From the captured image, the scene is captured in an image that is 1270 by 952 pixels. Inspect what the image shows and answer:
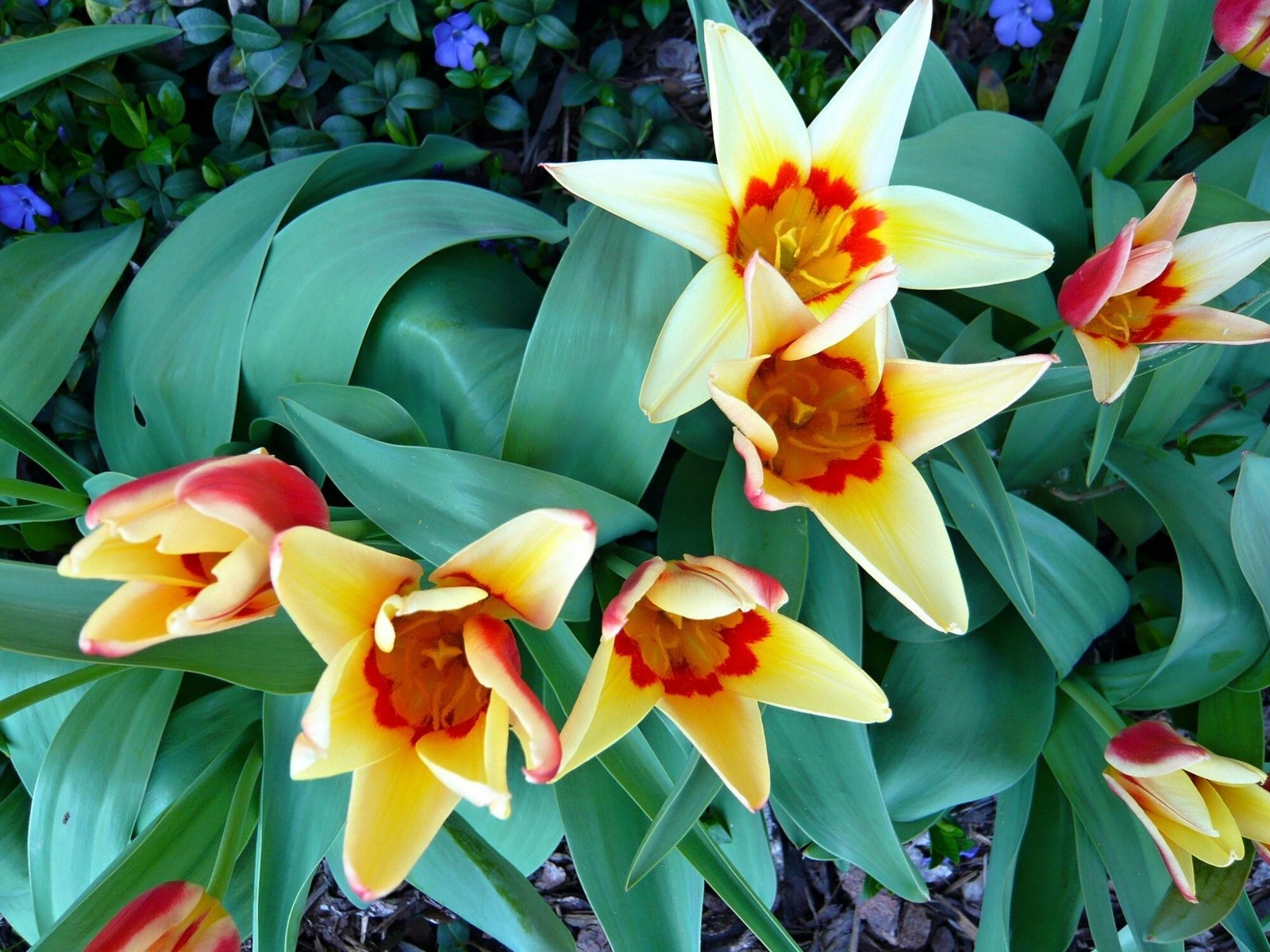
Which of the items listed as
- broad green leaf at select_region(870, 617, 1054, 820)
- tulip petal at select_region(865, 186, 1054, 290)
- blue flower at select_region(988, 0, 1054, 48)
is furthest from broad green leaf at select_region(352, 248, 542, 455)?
blue flower at select_region(988, 0, 1054, 48)

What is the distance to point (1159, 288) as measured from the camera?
116 centimetres

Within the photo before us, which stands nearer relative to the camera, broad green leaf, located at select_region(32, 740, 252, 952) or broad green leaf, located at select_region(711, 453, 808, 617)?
broad green leaf, located at select_region(32, 740, 252, 952)

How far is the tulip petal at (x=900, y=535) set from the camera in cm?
85

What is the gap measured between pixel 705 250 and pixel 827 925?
1.56 metres

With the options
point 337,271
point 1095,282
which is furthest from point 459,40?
point 1095,282

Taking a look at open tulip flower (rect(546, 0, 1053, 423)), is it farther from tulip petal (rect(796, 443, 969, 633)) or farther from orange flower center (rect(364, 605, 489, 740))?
orange flower center (rect(364, 605, 489, 740))

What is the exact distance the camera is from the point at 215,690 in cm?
144

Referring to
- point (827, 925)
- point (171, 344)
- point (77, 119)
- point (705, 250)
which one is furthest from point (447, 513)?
point (827, 925)

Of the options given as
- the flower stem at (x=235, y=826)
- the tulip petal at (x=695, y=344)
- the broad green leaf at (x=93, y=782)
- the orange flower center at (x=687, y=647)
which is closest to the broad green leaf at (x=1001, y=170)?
the tulip petal at (x=695, y=344)

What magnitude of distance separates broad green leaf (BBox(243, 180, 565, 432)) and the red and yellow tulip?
0.98m

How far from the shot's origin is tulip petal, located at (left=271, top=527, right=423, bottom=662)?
75 centimetres

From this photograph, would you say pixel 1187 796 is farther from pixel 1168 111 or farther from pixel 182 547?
pixel 182 547

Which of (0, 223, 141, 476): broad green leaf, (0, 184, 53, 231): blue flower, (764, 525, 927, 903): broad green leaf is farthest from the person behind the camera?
(0, 184, 53, 231): blue flower

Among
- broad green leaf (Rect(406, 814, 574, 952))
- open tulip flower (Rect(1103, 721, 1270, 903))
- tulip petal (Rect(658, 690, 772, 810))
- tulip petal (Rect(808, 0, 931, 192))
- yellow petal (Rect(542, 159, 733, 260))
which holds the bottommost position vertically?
broad green leaf (Rect(406, 814, 574, 952))
